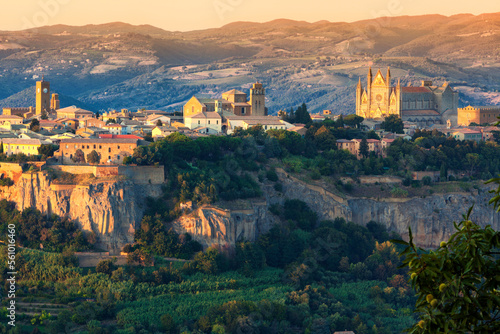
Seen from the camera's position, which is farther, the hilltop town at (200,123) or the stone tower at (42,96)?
the stone tower at (42,96)

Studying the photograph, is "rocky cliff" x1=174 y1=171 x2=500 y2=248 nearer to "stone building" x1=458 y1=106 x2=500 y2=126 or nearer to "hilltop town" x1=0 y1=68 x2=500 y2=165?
"hilltop town" x1=0 y1=68 x2=500 y2=165

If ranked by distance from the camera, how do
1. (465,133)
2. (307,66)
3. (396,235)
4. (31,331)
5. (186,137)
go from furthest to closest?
1. (307,66)
2. (465,133)
3. (396,235)
4. (186,137)
5. (31,331)

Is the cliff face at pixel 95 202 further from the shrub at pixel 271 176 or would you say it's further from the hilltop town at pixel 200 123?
the shrub at pixel 271 176

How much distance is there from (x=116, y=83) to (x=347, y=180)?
132640 millimetres

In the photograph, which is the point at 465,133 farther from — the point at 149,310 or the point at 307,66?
the point at 307,66

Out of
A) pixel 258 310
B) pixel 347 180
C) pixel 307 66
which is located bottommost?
pixel 258 310

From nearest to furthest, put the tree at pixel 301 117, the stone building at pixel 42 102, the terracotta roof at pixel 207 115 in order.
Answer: the terracotta roof at pixel 207 115 < the tree at pixel 301 117 < the stone building at pixel 42 102

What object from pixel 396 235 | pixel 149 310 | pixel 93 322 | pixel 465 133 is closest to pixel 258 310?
pixel 149 310

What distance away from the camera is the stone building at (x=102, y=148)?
4534 cm

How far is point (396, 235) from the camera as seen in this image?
166 ft

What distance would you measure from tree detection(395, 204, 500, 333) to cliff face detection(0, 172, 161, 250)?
3201 cm

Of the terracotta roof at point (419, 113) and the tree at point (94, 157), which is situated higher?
the terracotta roof at point (419, 113)

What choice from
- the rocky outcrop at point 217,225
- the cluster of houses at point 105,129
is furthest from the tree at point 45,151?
the rocky outcrop at point 217,225

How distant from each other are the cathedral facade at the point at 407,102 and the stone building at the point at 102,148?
108 ft
